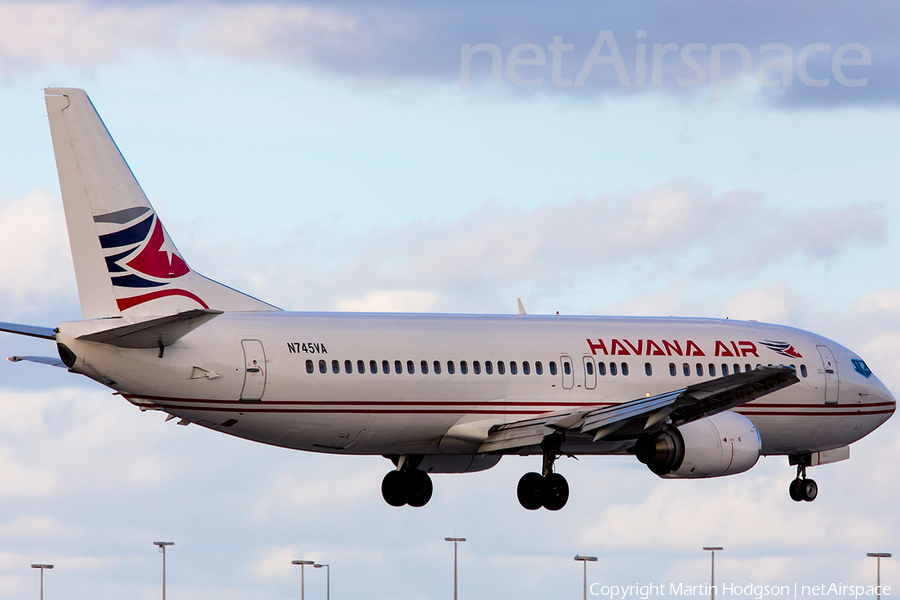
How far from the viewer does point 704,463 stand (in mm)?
39812

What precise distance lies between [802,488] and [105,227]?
74.6ft

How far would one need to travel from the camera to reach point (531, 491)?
41469 mm

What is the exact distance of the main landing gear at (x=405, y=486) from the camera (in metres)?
44.0

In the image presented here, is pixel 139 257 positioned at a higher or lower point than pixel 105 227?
lower

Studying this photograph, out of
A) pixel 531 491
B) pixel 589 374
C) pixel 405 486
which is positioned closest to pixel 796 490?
pixel 589 374

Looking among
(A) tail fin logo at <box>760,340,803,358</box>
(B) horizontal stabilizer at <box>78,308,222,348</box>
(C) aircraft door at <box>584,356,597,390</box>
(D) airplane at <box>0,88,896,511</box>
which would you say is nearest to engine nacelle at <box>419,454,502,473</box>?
(D) airplane at <box>0,88,896,511</box>

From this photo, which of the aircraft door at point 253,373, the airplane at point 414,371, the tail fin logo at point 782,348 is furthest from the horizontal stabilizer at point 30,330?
the tail fin logo at point 782,348

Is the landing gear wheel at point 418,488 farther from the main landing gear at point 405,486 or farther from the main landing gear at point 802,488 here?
the main landing gear at point 802,488

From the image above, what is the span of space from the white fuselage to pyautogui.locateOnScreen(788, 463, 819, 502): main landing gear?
3.56 ft

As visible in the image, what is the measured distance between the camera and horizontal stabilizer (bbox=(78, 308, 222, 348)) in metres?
34.7

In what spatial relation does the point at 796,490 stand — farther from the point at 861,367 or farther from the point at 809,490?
the point at 861,367

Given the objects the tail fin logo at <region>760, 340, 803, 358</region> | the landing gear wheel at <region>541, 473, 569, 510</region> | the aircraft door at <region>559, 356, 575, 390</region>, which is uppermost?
the tail fin logo at <region>760, 340, 803, 358</region>

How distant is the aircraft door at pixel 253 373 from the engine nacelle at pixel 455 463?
798 centimetres

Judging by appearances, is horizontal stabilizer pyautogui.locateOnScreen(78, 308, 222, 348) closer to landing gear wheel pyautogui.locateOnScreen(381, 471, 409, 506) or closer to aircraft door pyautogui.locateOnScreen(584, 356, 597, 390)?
Result: landing gear wheel pyautogui.locateOnScreen(381, 471, 409, 506)
